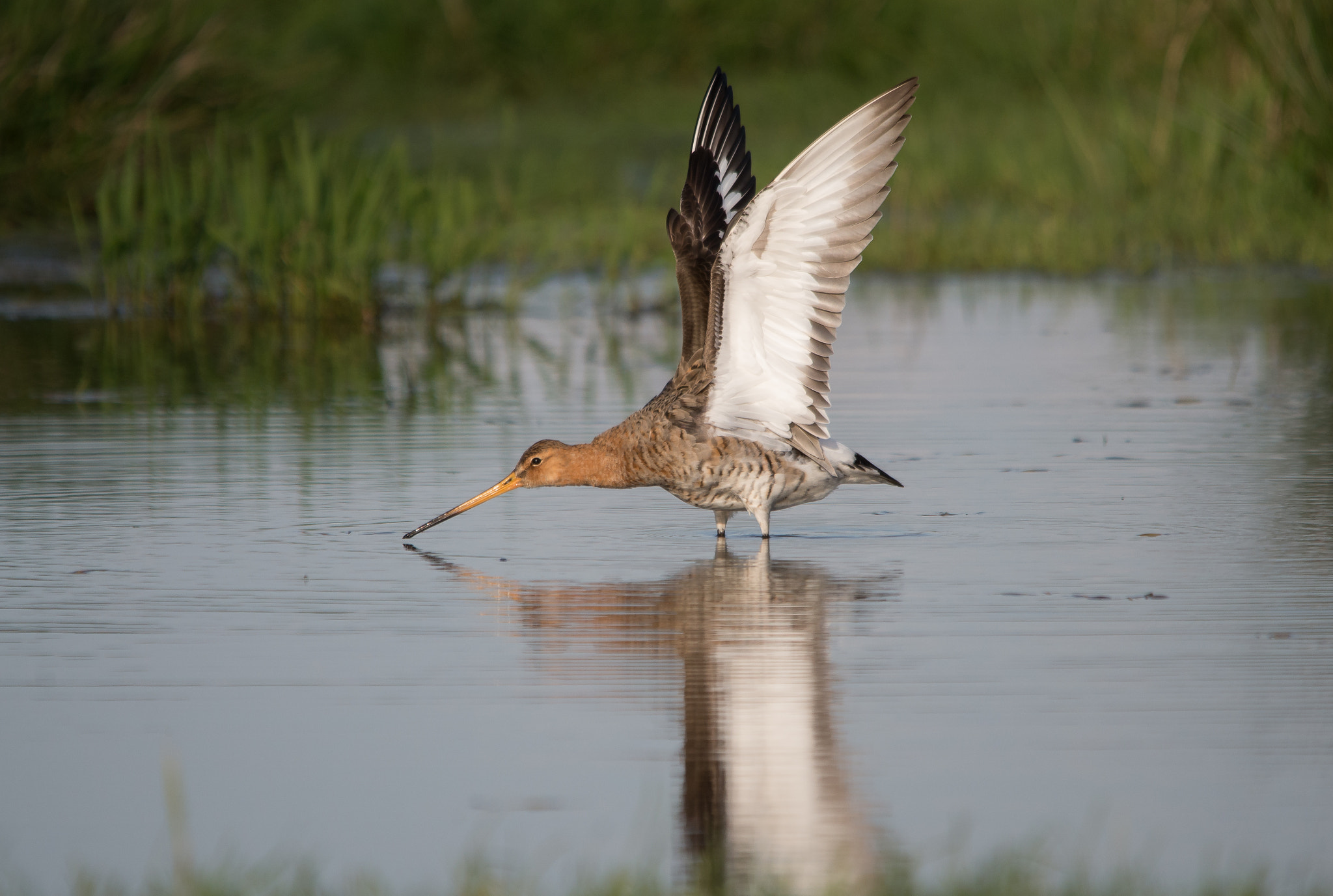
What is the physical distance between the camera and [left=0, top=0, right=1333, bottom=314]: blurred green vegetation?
14062 millimetres

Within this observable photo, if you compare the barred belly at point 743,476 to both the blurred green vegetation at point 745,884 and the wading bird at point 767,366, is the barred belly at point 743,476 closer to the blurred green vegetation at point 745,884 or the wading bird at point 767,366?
the wading bird at point 767,366

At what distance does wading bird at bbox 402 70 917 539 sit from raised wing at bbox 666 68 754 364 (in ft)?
0.32

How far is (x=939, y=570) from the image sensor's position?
21.7ft

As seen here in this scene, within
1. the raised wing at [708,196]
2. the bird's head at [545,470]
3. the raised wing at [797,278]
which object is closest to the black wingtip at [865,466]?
the raised wing at [797,278]

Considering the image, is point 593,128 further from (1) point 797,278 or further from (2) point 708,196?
(1) point 797,278

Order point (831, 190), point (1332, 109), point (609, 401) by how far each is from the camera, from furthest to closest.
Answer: point (1332, 109)
point (609, 401)
point (831, 190)

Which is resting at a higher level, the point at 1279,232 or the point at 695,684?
the point at 1279,232

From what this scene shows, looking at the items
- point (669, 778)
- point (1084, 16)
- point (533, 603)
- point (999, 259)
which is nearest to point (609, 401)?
point (533, 603)

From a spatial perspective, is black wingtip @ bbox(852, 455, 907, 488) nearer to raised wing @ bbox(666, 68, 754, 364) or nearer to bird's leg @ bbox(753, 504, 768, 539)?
bird's leg @ bbox(753, 504, 768, 539)

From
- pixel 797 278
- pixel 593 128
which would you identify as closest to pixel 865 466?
pixel 797 278

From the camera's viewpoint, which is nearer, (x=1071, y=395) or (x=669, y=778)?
(x=669, y=778)

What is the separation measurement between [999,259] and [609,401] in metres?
7.42

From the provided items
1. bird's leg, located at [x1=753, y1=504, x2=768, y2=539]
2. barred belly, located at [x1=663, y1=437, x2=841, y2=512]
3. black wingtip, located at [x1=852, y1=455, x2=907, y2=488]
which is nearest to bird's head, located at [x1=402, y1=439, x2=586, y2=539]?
barred belly, located at [x1=663, y1=437, x2=841, y2=512]

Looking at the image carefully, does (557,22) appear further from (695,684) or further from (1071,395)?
(695,684)
